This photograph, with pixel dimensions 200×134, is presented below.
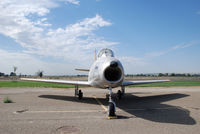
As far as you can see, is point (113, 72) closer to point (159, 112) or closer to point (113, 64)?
point (113, 64)

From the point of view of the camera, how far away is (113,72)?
7.79 meters

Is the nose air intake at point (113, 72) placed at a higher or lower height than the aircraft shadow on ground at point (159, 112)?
higher

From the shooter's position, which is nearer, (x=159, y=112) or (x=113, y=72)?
(x=159, y=112)

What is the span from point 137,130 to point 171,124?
1.62 metres

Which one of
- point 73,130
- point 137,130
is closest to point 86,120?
point 73,130

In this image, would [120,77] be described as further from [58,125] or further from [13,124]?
[13,124]

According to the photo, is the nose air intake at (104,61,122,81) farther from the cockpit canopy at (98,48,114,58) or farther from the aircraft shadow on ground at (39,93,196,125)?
the cockpit canopy at (98,48,114,58)

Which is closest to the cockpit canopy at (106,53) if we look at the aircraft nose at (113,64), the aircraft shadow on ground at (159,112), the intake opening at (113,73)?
the intake opening at (113,73)

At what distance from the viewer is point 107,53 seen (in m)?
9.98

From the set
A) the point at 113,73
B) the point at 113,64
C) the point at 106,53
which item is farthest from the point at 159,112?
the point at 106,53

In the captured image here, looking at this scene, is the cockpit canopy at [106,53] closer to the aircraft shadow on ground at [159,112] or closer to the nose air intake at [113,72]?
the nose air intake at [113,72]

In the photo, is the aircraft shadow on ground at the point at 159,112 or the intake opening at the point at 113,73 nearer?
the aircraft shadow on ground at the point at 159,112

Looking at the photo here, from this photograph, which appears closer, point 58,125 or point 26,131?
point 26,131

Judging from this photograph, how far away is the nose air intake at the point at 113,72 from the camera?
22.1 feet
